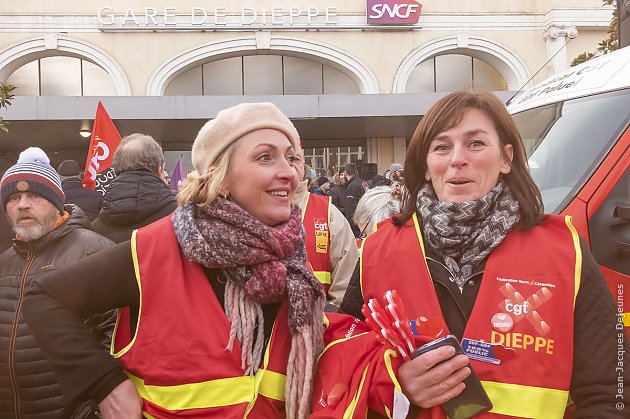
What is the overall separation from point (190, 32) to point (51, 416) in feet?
60.1

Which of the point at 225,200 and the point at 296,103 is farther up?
the point at 296,103

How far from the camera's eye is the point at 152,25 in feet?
62.9

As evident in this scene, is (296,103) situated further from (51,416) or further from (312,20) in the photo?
(51,416)

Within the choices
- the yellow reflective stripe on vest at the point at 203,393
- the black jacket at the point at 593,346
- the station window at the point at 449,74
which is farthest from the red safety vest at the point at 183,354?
the station window at the point at 449,74

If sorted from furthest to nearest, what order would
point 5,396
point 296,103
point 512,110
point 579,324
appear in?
point 296,103
point 512,110
point 5,396
point 579,324

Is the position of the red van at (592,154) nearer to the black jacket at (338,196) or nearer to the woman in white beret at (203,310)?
the woman in white beret at (203,310)

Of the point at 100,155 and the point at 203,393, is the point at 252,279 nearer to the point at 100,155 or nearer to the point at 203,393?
the point at 203,393

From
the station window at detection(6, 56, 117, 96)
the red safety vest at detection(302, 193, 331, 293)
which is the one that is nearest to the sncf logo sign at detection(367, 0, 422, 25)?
the station window at detection(6, 56, 117, 96)

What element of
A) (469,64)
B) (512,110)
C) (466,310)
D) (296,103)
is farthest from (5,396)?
(469,64)

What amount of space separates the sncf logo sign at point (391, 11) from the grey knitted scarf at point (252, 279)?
1875cm

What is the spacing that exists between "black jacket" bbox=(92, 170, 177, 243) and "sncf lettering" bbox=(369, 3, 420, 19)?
1703 cm

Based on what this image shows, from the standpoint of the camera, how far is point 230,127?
194 cm

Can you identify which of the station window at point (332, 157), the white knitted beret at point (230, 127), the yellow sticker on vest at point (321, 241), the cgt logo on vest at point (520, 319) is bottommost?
the cgt logo on vest at point (520, 319)

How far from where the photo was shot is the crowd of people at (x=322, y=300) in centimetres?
171
